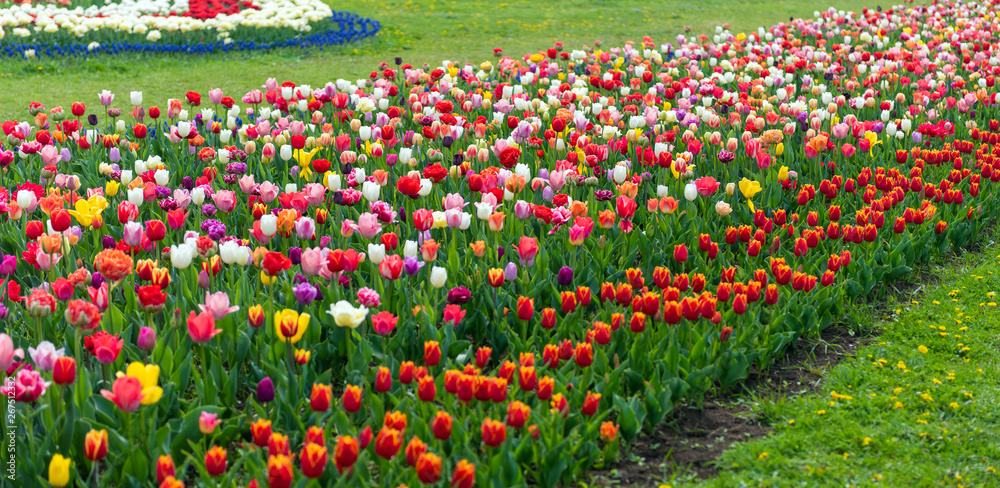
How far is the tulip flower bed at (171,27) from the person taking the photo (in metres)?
13.5

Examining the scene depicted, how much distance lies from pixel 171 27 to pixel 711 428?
12.8 metres

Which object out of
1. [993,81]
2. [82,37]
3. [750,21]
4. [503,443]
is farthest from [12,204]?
[750,21]

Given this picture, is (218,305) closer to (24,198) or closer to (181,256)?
(181,256)

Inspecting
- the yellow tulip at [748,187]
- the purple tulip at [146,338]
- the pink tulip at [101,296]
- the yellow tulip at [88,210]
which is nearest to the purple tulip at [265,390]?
the purple tulip at [146,338]

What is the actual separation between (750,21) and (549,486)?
670 inches

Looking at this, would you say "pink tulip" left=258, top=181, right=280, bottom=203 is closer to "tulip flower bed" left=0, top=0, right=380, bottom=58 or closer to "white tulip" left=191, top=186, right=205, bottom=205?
"white tulip" left=191, top=186, right=205, bottom=205

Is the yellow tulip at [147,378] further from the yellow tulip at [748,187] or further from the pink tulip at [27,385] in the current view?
the yellow tulip at [748,187]

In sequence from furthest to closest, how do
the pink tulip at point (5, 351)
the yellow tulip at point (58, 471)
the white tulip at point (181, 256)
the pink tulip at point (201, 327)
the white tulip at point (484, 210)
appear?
the white tulip at point (484, 210)
the white tulip at point (181, 256)
the pink tulip at point (201, 327)
the pink tulip at point (5, 351)
the yellow tulip at point (58, 471)

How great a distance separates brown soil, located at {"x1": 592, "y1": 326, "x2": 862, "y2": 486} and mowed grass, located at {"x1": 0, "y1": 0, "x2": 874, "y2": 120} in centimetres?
890

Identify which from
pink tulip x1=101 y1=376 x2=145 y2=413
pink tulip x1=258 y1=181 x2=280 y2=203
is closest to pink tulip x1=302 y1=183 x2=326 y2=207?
pink tulip x1=258 y1=181 x2=280 y2=203

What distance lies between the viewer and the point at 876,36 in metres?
12.8

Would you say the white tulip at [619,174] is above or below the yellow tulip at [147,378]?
above

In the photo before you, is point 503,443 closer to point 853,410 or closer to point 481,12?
point 853,410

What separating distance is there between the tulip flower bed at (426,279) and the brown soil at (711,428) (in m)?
0.10
